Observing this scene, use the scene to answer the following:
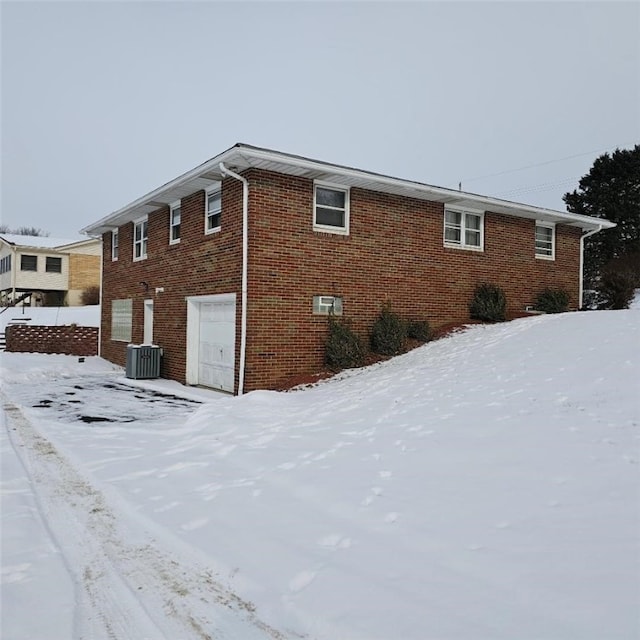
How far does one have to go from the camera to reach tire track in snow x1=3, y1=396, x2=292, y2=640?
3076 millimetres

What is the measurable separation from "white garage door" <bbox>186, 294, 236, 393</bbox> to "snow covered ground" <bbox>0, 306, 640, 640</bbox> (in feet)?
12.0

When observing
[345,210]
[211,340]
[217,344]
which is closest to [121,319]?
[211,340]

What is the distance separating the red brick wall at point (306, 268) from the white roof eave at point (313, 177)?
29cm

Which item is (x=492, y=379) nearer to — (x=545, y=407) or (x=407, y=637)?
(x=545, y=407)

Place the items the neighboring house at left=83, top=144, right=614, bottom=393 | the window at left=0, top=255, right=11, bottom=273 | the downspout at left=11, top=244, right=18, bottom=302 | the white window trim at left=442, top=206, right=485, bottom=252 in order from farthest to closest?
the window at left=0, top=255, right=11, bottom=273, the downspout at left=11, top=244, right=18, bottom=302, the white window trim at left=442, top=206, right=485, bottom=252, the neighboring house at left=83, top=144, right=614, bottom=393

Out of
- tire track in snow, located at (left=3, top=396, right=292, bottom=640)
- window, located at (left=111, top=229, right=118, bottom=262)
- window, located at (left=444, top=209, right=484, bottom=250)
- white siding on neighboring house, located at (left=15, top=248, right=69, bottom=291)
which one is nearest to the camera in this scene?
tire track in snow, located at (left=3, top=396, right=292, bottom=640)

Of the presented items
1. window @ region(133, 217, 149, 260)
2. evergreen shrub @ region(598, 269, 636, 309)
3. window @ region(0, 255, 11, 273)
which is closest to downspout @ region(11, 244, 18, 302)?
window @ region(0, 255, 11, 273)

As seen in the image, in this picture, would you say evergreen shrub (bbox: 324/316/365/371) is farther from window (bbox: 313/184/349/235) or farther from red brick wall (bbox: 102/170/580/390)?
window (bbox: 313/184/349/235)

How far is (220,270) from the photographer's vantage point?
12.6 metres

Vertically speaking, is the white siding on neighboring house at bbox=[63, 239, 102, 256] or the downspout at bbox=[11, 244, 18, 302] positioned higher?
the white siding on neighboring house at bbox=[63, 239, 102, 256]

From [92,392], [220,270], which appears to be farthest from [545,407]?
[92,392]

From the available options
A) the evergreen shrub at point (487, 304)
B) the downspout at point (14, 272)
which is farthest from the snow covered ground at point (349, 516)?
the downspout at point (14, 272)

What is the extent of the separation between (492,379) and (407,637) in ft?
20.2

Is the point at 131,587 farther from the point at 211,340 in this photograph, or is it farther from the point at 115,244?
the point at 115,244
